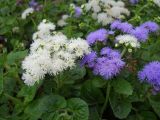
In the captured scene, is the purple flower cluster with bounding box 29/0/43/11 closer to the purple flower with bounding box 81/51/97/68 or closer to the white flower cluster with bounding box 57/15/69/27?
the white flower cluster with bounding box 57/15/69/27

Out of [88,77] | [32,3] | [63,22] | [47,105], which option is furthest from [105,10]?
[47,105]

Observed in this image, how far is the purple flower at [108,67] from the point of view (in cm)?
210

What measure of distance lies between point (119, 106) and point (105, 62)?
263mm

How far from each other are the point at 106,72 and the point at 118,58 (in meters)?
0.12

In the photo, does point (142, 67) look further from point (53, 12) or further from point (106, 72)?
point (53, 12)

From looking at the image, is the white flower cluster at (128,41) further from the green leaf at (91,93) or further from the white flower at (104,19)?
the white flower at (104,19)

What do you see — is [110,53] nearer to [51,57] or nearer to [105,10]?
[51,57]

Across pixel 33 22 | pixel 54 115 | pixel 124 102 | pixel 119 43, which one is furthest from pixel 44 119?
pixel 33 22

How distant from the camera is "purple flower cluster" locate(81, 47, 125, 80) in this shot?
2.10 meters

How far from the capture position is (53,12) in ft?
12.3

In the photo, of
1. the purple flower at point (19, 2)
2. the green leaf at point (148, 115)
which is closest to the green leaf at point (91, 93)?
the green leaf at point (148, 115)

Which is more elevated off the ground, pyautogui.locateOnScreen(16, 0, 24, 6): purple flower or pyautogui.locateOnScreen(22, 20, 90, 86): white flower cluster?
pyautogui.locateOnScreen(16, 0, 24, 6): purple flower

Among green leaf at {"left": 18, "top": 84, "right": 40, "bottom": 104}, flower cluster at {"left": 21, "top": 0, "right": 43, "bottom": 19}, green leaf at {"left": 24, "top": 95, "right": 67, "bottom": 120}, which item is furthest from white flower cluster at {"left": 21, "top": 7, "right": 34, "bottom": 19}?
green leaf at {"left": 24, "top": 95, "right": 67, "bottom": 120}

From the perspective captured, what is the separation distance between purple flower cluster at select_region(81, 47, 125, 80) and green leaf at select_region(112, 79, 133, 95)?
5 cm
